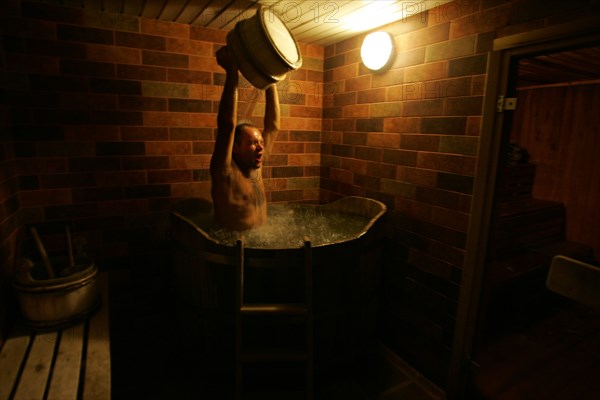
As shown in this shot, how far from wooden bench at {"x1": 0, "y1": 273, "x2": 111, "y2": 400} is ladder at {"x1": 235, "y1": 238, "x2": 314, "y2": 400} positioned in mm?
731

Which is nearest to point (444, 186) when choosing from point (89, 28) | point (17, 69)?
point (89, 28)

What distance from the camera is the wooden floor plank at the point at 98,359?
1685 millimetres

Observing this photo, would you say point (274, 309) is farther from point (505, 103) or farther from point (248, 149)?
point (505, 103)

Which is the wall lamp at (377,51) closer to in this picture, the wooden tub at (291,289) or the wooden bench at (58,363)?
the wooden tub at (291,289)

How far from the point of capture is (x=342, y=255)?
7.45 feet

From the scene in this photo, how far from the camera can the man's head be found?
8.36 ft

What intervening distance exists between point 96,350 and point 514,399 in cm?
275

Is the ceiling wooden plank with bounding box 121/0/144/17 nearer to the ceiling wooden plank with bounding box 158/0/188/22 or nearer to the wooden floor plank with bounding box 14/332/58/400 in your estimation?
the ceiling wooden plank with bounding box 158/0/188/22

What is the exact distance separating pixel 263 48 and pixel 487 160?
58.9 inches

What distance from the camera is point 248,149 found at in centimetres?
255

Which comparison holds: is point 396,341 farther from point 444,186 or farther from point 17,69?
point 17,69

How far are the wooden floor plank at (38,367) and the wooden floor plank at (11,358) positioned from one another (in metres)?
0.04

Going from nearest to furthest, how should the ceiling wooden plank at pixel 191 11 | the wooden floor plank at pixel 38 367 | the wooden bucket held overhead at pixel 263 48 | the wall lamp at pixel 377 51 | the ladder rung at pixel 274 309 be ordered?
the wooden floor plank at pixel 38 367, the wooden bucket held overhead at pixel 263 48, the ladder rung at pixel 274 309, the ceiling wooden plank at pixel 191 11, the wall lamp at pixel 377 51

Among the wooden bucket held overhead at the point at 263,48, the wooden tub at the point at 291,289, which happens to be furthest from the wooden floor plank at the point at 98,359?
the wooden bucket held overhead at the point at 263,48
